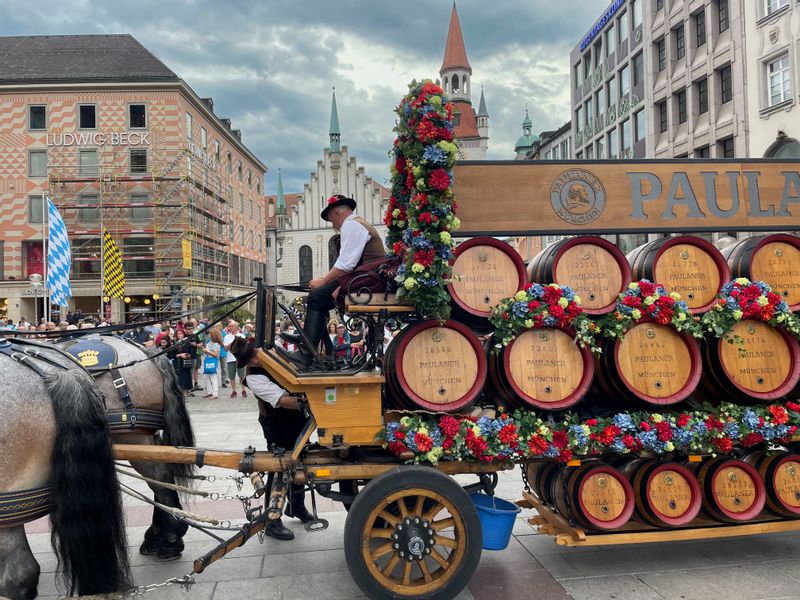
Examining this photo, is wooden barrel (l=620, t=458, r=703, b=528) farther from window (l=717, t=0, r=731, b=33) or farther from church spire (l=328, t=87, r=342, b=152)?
church spire (l=328, t=87, r=342, b=152)

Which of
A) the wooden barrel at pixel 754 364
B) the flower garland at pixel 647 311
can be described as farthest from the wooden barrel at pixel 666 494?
the flower garland at pixel 647 311

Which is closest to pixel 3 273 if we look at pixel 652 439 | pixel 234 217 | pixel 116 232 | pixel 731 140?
pixel 116 232

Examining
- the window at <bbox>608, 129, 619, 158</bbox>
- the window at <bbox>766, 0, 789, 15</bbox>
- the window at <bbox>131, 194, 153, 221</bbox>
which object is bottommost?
the window at <bbox>131, 194, 153, 221</bbox>

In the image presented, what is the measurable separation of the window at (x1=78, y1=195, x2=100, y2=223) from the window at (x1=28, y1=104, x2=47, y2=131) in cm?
488

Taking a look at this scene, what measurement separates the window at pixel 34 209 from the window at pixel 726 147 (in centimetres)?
3387

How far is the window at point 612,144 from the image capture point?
33312 mm

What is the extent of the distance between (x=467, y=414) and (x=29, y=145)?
38542 millimetres

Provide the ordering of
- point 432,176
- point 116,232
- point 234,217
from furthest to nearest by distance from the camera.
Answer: point 234,217 → point 116,232 → point 432,176

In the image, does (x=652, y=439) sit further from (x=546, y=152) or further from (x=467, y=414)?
(x=546, y=152)

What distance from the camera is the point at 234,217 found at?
45.8 metres

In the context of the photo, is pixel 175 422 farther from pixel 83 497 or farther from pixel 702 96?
pixel 702 96

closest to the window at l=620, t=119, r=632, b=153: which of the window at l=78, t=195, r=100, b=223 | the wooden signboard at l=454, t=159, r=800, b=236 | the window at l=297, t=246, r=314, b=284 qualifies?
the window at l=78, t=195, r=100, b=223

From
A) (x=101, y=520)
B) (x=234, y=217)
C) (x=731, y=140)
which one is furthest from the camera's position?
(x=234, y=217)

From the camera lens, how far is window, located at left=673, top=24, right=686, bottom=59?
25880mm
